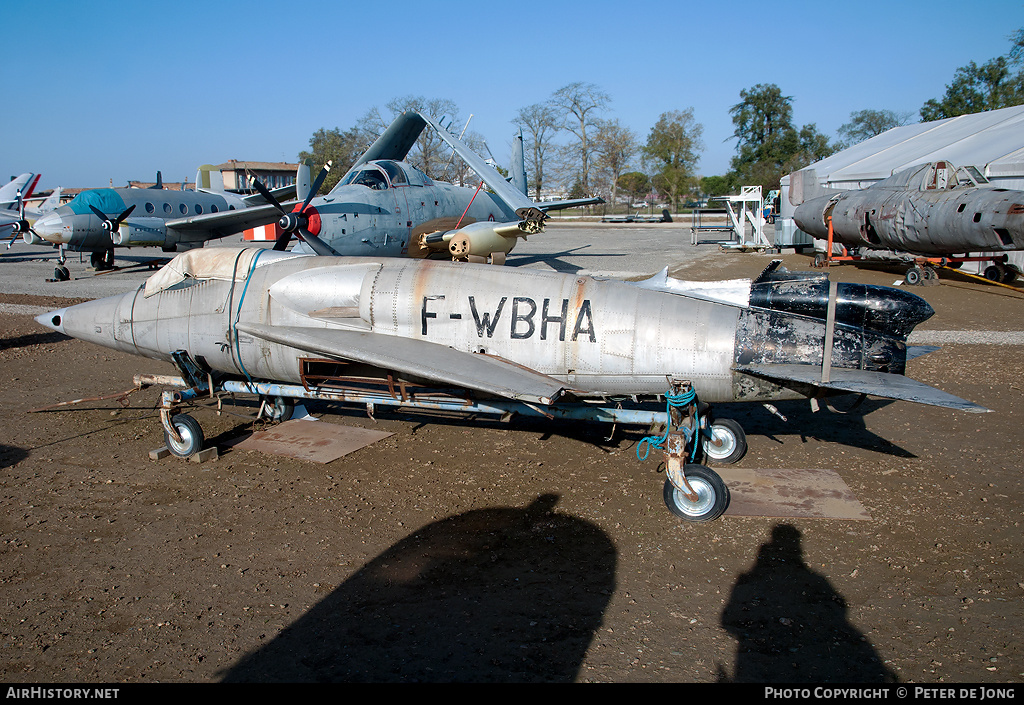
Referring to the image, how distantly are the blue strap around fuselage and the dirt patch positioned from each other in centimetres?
1979

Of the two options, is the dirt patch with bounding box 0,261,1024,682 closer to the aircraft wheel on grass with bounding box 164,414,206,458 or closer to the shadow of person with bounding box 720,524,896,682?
the shadow of person with bounding box 720,524,896,682

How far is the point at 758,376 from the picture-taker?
21.9 feet

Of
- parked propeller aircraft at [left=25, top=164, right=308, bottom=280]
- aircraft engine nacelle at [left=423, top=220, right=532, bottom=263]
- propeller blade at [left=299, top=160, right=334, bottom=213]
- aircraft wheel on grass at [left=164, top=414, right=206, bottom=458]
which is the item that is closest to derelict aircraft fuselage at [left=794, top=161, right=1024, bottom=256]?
aircraft engine nacelle at [left=423, top=220, right=532, bottom=263]

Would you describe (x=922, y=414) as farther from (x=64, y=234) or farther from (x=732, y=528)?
(x=64, y=234)

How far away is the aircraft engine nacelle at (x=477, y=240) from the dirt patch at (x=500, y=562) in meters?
9.46

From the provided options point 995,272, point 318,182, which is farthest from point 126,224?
point 995,272

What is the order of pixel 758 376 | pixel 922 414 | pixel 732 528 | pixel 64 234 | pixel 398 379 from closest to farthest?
1. pixel 732 528
2. pixel 758 376
3. pixel 398 379
4. pixel 922 414
5. pixel 64 234

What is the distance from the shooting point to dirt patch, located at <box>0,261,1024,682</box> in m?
4.39

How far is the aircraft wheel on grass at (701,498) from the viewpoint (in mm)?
6238

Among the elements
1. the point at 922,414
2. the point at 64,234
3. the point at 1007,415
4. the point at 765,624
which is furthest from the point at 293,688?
the point at 64,234

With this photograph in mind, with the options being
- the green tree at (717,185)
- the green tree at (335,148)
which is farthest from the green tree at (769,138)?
the green tree at (335,148)

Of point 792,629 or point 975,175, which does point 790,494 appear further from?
point 975,175

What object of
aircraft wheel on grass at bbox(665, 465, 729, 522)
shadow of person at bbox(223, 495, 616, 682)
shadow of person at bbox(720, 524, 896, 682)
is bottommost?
shadow of person at bbox(223, 495, 616, 682)

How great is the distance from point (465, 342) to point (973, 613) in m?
5.24
